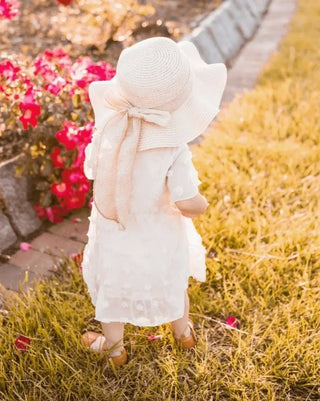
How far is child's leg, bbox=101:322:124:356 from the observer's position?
193 centimetres

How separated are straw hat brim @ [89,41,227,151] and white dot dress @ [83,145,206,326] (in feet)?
0.15

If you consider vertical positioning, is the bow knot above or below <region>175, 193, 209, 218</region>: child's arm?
above

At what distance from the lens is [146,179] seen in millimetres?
1664

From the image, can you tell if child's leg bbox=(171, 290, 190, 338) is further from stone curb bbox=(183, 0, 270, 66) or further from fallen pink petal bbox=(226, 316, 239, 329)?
stone curb bbox=(183, 0, 270, 66)

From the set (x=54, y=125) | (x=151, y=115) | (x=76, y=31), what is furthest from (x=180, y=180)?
(x=76, y=31)

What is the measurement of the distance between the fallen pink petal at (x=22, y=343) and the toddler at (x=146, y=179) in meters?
0.33

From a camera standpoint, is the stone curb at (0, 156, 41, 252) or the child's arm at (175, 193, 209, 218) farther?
the stone curb at (0, 156, 41, 252)

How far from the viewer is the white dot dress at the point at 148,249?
165cm

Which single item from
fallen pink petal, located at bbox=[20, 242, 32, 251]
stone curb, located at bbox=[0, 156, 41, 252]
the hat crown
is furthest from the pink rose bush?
the hat crown

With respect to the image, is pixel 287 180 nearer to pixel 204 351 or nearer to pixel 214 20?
pixel 204 351

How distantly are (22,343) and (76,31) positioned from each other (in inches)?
131

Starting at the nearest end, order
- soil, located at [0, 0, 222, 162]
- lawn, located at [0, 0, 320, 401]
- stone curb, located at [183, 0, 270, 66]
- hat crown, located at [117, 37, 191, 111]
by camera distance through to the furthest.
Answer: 1. hat crown, located at [117, 37, 191, 111]
2. lawn, located at [0, 0, 320, 401]
3. soil, located at [0, 0, 222, 162]
4. stone curb, located at [183, 0, 270, 66]

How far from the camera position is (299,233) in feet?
8.44

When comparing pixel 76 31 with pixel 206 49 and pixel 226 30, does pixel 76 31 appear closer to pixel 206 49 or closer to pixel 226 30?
pixel 206 49
